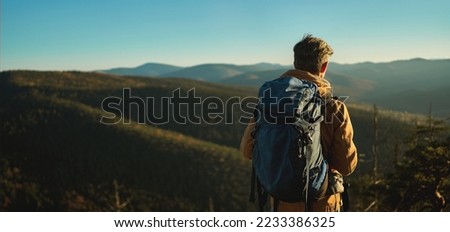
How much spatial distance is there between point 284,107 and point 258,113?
0.80 ft

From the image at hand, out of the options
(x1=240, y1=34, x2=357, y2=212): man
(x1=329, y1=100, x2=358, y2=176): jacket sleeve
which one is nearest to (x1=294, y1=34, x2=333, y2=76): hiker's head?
(x1=240, y1=34, x2=357, y2=212): man

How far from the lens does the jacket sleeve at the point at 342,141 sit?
2.95 meters

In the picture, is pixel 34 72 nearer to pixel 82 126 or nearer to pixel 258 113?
pixel 82 126

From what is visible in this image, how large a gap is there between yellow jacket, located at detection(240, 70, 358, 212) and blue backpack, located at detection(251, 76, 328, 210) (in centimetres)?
9

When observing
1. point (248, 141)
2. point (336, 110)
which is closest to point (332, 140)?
point (336, 110)

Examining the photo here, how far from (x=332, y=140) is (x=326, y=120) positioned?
0.18m

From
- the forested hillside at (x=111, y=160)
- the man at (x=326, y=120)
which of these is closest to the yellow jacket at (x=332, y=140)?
the man at (x=326, y=120)

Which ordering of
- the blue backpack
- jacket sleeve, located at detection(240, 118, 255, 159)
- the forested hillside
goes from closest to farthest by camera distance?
the blue backpack < jacket sleeve, located at detection(240, 118, 255, 159) < the forested hillside

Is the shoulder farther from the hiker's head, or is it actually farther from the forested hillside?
the forested hillside

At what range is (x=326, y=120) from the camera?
299cm

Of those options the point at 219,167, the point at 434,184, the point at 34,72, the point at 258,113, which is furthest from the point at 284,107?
the point at 34,72

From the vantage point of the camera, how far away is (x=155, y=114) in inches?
4144

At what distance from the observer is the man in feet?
9.71

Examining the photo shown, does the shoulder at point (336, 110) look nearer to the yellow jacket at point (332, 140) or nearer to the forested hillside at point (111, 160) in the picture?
the yellow jacket at point (332, 140)
